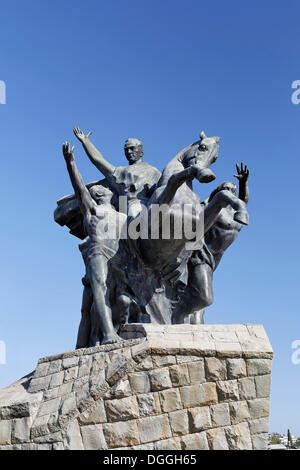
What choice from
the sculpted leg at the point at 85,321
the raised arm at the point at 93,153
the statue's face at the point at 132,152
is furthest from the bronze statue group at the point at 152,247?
the raised arm at the point at 93,153

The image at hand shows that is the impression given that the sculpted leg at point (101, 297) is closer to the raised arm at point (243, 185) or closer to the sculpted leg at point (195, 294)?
the sculpted leg at point (195, 294)

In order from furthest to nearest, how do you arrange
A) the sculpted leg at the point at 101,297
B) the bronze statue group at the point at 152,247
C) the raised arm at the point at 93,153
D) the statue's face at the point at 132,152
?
the raised arm at the point at 93,153 → the statue's face at the point at 132,152 → the bronze statue group at the point at 152,247 → the sculpted leg at the point at 101,297

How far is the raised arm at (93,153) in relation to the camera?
11723 mm

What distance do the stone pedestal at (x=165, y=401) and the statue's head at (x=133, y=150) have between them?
4.25 m

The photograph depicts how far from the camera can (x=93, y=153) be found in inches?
467

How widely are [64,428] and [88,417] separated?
0.32m

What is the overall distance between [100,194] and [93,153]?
1.25 m

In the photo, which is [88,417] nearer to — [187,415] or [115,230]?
[187,415]

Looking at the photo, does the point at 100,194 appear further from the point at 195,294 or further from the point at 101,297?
the point at 195,294

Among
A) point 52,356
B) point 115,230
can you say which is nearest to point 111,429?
point 52,356

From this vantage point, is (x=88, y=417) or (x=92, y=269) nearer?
(x=88, y=417)

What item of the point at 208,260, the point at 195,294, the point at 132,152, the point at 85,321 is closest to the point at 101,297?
the point at 85,321

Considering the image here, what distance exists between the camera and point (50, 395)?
8.59 meters

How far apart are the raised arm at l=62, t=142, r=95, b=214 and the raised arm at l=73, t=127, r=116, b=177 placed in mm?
1232
